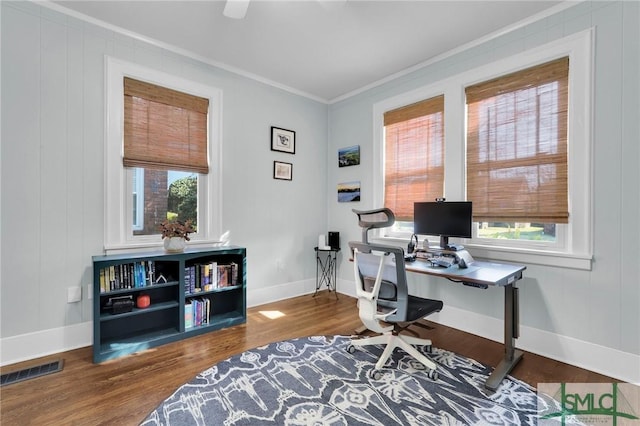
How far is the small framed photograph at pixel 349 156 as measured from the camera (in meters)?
4.08

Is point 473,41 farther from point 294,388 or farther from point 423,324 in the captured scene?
point 294,388

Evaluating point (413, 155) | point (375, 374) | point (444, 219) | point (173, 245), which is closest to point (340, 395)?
point (375, 374)

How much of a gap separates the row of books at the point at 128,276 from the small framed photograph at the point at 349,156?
8.92ft

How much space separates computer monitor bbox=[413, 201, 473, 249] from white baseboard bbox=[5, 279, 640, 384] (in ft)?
2.84

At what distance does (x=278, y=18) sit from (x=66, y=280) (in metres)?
2.93

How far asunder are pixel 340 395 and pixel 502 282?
53.0 inches

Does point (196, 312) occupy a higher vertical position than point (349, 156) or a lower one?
lower

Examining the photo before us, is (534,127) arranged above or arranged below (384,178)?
above

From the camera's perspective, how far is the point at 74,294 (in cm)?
254

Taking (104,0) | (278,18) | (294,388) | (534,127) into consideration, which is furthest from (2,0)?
(534,127)

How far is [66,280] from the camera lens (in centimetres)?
252

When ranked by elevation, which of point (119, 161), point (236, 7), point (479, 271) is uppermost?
point (236, 7)

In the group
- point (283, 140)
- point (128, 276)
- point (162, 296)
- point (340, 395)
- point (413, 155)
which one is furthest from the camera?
point (283, 140)

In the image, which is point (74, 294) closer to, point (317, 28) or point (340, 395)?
point (340, 395)
